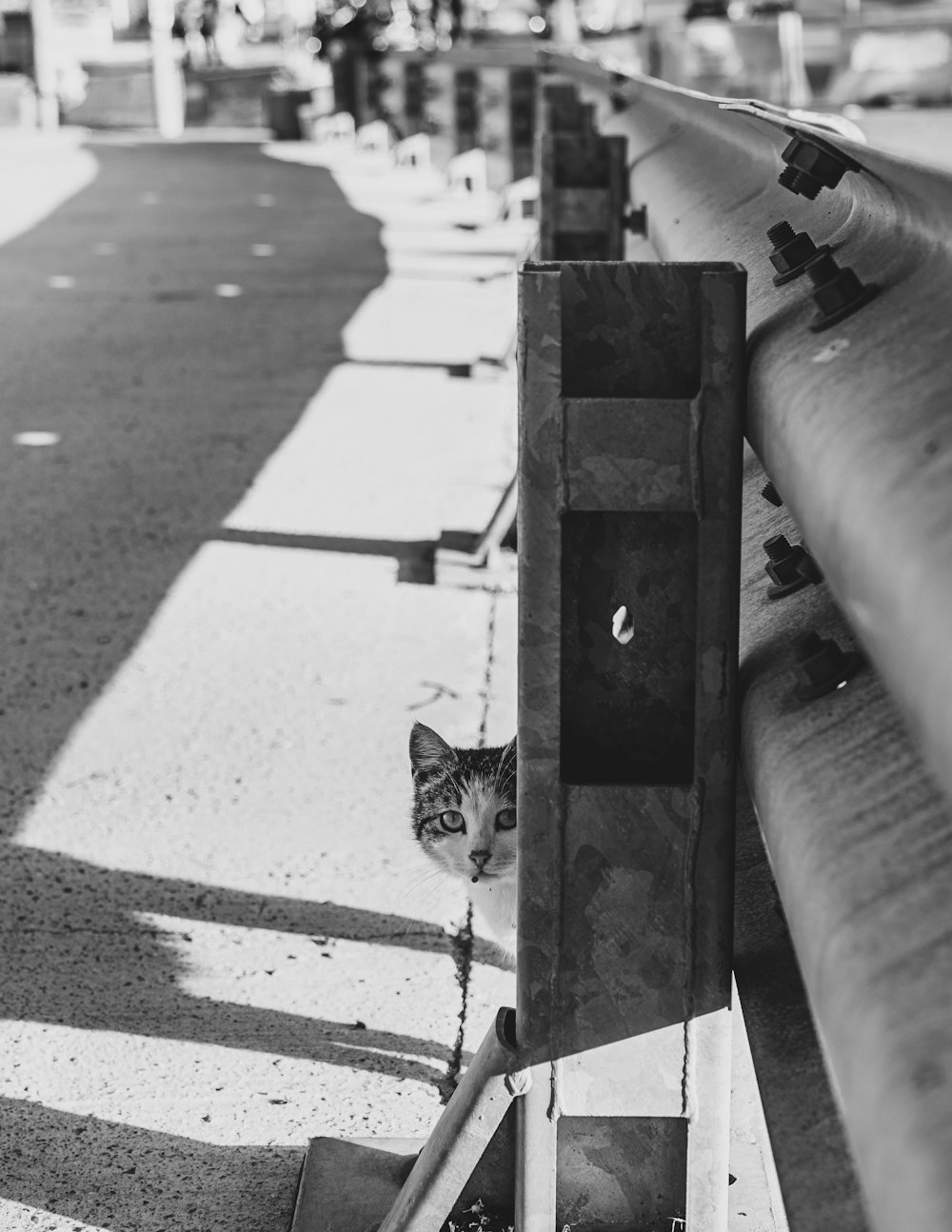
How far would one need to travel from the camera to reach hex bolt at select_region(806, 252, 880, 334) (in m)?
1.50

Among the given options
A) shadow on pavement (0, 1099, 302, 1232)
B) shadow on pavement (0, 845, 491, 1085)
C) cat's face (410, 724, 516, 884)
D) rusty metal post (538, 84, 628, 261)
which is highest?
rusty metal post (538, 84, 628, 261)

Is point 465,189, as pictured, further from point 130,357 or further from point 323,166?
A: point 130,357

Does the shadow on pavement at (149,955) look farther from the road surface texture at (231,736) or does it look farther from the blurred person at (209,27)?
the blurred person at (209,27)

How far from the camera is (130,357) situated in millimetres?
10086

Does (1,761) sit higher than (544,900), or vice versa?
(544,900)

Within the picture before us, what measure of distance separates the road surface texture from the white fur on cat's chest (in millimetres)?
172

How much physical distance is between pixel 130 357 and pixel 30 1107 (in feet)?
25.3

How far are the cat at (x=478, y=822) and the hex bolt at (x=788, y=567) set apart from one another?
1.34m

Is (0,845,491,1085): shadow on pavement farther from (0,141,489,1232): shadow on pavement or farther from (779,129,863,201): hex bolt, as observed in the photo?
(779,129,863,201): hex bolt

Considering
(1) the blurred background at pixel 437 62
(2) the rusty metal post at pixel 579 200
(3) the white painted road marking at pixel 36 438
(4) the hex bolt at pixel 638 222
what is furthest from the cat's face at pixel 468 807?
(1) the blurred background at pixel 437 62

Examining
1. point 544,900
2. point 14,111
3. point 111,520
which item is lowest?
point 14,111

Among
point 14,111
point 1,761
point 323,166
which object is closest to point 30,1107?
point 1,761

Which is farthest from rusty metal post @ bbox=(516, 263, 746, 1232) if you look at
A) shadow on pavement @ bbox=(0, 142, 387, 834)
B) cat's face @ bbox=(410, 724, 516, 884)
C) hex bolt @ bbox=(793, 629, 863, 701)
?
shadow on pavement @ bbox=(0, 142, 387, 834)

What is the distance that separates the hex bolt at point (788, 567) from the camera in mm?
1799
